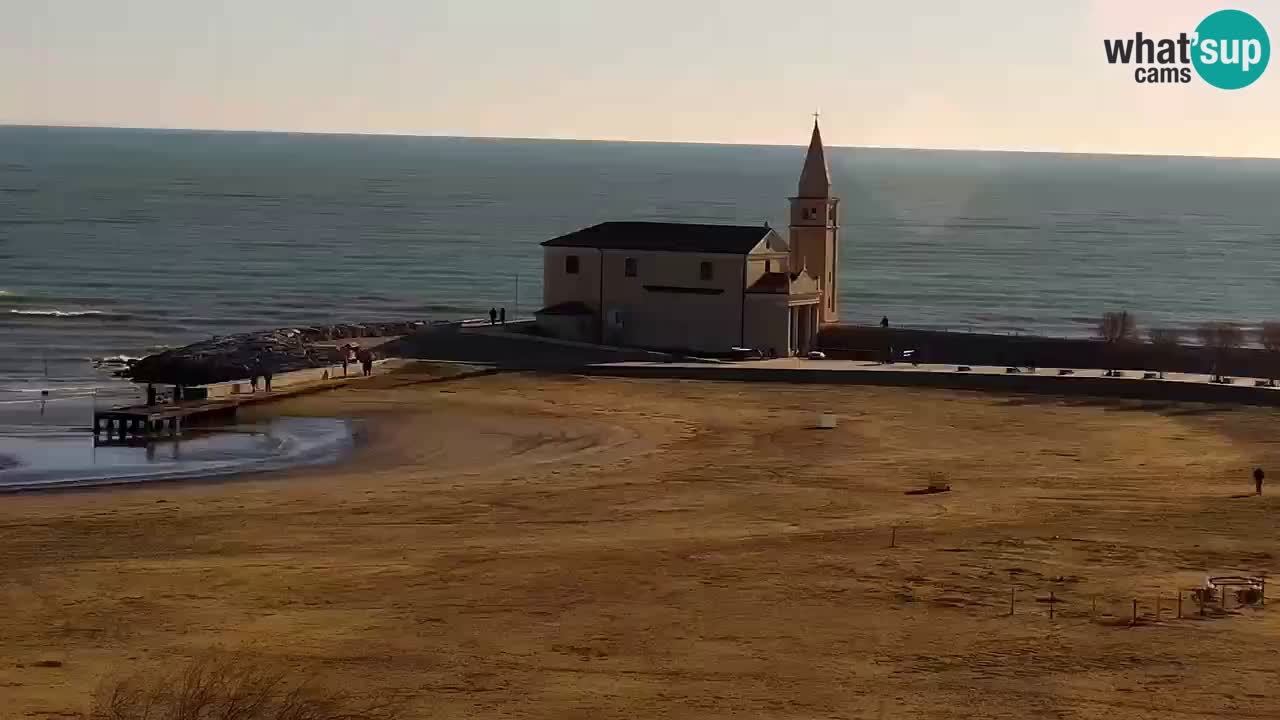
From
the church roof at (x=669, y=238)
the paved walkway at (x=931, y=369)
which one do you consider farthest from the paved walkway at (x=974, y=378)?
the church roof at (x=669, y=238)

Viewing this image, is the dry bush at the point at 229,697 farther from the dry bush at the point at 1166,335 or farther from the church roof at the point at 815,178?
the dry bush at the point at 1166,335

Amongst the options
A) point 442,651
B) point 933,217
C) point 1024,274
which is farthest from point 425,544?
point 933,217

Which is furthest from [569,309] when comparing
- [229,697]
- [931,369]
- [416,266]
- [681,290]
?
[416,266]

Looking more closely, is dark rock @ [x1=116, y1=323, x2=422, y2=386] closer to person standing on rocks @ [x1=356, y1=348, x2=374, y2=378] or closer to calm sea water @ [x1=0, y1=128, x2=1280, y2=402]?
person standing on rocks @ [x1=356, y1=348, x2=374, y2=378]

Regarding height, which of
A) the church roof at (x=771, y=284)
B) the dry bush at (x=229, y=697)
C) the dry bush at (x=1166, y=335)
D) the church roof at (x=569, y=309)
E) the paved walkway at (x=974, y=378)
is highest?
the church roof at (x=771, y=284)

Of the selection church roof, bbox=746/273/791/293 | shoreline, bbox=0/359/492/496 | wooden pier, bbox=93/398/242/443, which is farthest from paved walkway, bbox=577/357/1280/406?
wooden pier, bbox=93/398/242/443

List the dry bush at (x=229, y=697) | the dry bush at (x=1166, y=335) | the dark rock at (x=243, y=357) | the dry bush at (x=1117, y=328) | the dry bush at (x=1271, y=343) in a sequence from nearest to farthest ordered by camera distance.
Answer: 1. the dry bush at (x=229, y=697)
2. the dark rock at (x=243, y=357)
3. the dry bush at (x=1271, y=343)
4. the dry bush at (x=1117, y=328)
5. the dry bush at (x=1166, y=335)
